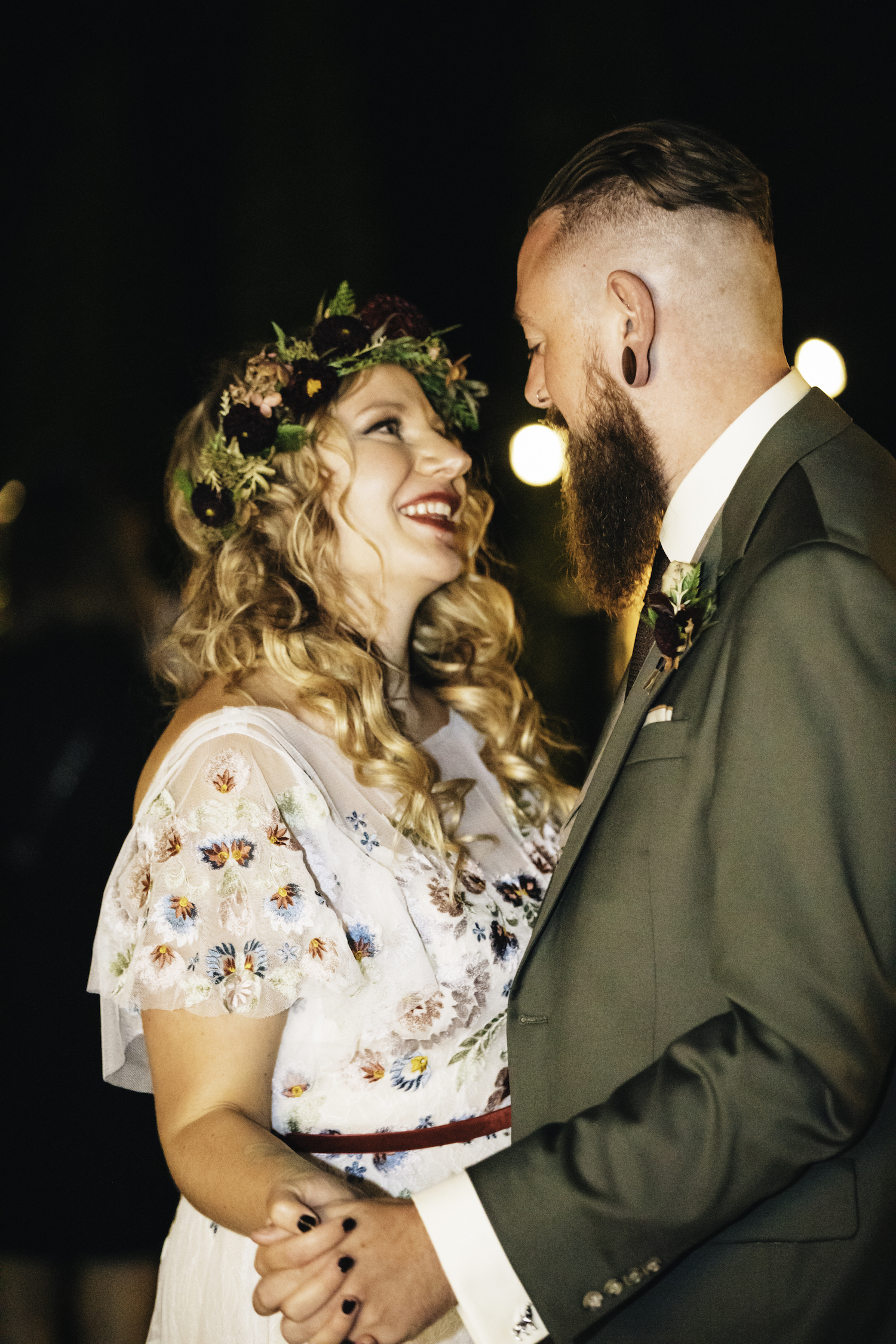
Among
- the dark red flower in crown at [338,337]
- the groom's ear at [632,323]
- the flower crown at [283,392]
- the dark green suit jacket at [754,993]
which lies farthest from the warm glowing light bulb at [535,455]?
the dark green suit jacket at [754,993]

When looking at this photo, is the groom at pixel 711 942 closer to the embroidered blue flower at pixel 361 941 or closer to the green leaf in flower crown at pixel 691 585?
the green leaf in flower crown at pixel 691 585

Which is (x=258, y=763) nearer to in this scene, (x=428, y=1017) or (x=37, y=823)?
(x=428, y=1017)

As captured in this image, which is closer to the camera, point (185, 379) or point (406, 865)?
point (406, 865)

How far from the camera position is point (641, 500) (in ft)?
5.13

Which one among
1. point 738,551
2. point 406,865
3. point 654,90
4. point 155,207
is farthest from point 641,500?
point 155,207

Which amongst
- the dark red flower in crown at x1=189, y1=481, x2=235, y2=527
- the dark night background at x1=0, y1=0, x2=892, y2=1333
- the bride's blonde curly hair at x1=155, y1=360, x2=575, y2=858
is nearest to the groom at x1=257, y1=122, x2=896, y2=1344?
the bride's blonde curly hair at x1=155, y1=360, x2=575, y2=858

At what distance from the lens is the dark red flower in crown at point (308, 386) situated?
6.92ft

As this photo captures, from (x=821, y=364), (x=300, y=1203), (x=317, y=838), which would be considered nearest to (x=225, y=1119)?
(x=300, y=1203)

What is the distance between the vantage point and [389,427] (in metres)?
2.19

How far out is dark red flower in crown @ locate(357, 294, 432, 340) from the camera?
2.20 m

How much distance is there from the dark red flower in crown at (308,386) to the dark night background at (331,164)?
64.1 inches

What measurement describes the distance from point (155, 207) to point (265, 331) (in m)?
0.61

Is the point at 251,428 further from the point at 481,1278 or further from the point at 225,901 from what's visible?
the point at 481,1278

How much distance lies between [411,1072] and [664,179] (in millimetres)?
1377
